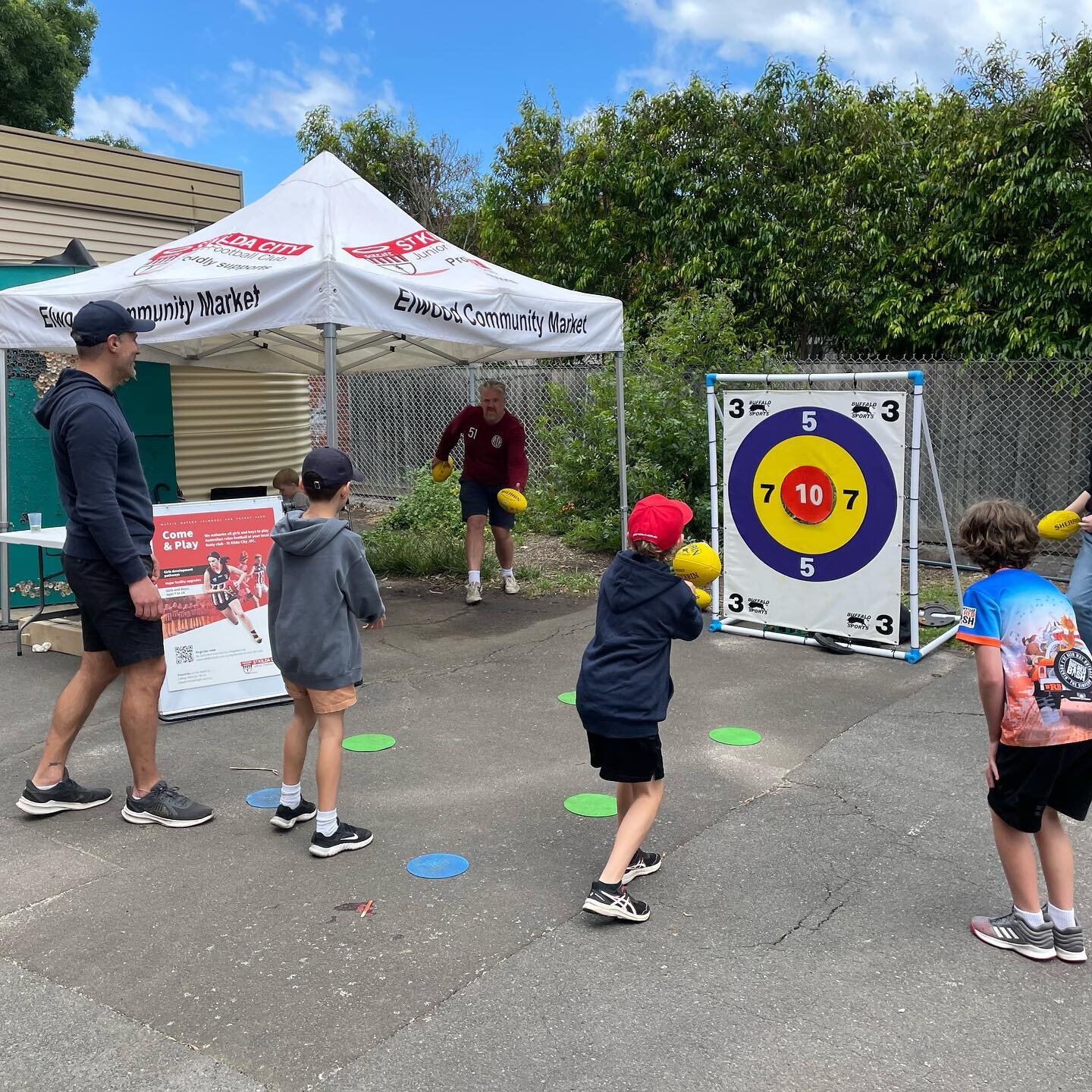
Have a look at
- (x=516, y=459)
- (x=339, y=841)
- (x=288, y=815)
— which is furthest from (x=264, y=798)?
(x=516, y=459)

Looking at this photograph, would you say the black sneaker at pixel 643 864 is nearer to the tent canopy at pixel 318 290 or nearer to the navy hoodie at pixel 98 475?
the navy hoodie at pixel 98 475

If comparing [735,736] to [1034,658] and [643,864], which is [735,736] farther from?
[1034,658]

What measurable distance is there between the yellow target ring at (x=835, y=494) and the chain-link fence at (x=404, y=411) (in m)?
6.59

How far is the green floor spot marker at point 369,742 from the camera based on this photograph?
5191 mm


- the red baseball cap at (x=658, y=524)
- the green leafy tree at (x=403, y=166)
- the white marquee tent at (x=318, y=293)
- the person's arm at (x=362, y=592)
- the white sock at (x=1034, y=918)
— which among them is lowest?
the white sock at (x=1034, y=918)

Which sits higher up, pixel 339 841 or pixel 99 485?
pixel 99 485

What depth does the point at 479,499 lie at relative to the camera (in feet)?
27.6

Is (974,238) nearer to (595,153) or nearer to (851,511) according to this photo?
(851,511)

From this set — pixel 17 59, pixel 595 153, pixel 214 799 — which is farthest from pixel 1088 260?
pixel 17 59

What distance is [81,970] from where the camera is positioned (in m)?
3.19

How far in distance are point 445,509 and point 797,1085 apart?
30.5ft

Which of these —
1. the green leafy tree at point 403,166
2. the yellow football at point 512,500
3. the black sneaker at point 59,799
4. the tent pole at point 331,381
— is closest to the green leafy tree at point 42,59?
the green leafy tree at point 403,166

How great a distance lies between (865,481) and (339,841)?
415cm

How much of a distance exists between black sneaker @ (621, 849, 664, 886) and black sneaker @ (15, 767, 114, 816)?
7.40 feet
